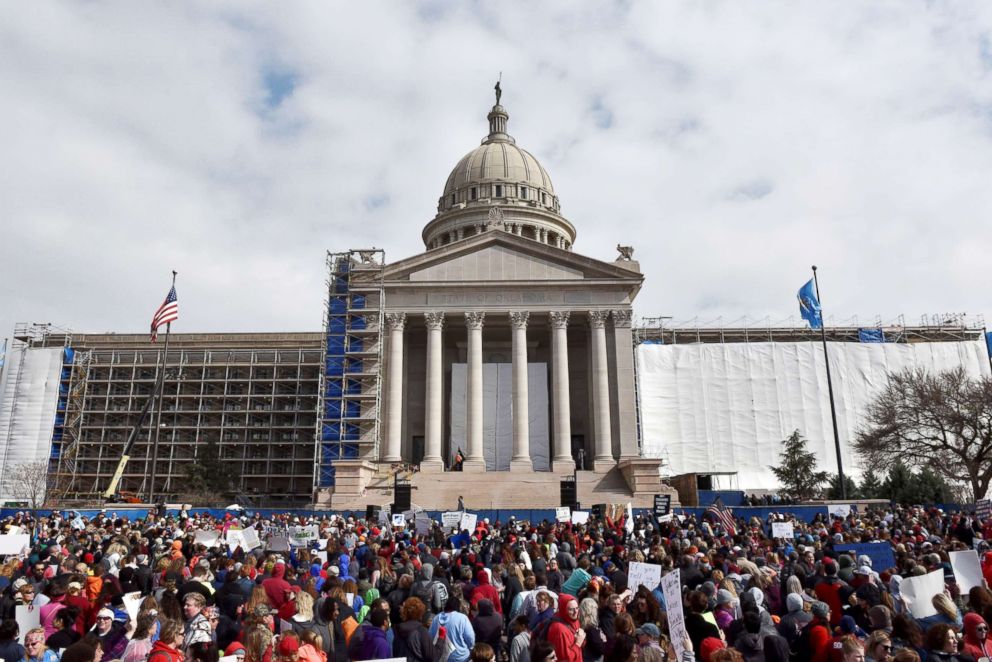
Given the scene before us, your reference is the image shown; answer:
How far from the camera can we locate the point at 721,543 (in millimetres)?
17219

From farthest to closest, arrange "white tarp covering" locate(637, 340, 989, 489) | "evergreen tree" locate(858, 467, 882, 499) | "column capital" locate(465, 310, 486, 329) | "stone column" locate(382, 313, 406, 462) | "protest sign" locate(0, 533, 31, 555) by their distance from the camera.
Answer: "white tarp covering" locate(637, 340, 989, 489) < "column capital" locate(465, 310, 486, 329) < "stone column" locate(382, 313, 406, 462) < "evergreen tree" locate(858, 467, 882, 499) < "protest sign" locate(0, 533, 31, 555)

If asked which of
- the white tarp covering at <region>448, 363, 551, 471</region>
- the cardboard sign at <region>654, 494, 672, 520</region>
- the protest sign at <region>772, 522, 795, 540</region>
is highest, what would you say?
the white tarp covering at <region>448, 363, 551, 471</region>

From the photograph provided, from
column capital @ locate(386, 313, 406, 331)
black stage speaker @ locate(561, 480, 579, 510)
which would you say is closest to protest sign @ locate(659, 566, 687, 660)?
black stage speaker @ locate(561, 480, 579, 510)

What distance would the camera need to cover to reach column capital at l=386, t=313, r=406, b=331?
169 feet

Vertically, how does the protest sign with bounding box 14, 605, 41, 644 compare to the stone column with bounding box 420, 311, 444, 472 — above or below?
below

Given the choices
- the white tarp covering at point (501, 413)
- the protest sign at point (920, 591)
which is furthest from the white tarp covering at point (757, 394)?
the protest sign at point (920, 591)

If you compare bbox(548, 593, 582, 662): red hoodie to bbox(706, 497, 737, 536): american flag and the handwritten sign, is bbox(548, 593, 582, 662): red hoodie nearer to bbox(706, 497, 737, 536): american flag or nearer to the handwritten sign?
the handwritten sign

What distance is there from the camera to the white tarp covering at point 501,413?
5119 cm

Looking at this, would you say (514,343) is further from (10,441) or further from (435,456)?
(10,441)

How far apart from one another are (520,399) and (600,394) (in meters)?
5.35

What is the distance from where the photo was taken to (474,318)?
169 ft

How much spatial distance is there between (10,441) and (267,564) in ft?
189

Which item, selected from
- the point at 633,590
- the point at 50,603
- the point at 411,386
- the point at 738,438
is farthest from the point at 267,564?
the point at 738,438

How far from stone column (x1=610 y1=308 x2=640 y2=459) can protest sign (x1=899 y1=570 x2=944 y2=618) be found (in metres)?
38.6
